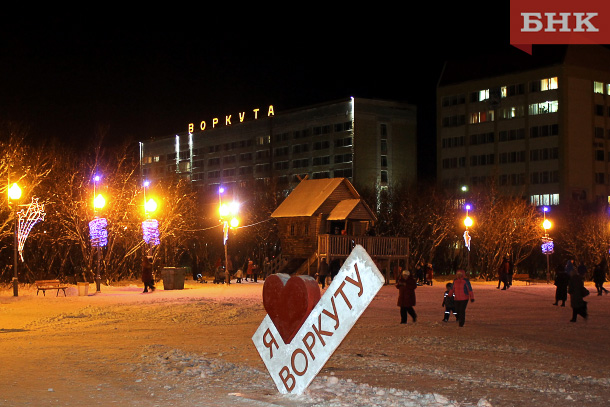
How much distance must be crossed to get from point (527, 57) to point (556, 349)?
3802 inches

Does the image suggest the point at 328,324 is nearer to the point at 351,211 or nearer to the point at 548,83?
the point at 351,211

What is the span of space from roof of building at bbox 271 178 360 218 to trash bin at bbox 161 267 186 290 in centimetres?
1352

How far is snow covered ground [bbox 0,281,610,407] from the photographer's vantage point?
10.0 m

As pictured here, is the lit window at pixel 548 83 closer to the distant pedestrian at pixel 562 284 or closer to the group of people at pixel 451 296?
the distant pedestrian at pixel 562 284

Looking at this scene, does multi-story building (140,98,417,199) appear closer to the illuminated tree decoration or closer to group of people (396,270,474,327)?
the illuminated tree decoration

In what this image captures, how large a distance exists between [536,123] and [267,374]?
99.1 m

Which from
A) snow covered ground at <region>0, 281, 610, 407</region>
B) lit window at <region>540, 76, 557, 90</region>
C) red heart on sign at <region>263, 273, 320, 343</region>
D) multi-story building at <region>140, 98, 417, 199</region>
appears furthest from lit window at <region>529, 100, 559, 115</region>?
red heart on sign at <region>263, 273, 320, 343</region>

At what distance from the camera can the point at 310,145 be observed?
12962cm

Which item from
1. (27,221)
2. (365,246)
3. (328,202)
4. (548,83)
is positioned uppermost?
(548,83)

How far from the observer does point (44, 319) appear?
21375 millimetres

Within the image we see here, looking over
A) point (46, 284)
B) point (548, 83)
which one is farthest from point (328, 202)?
point (548, 83)

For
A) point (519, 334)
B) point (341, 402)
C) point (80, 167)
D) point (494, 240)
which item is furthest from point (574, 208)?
point (341, 402)

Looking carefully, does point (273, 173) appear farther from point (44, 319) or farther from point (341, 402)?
point (341, 402)

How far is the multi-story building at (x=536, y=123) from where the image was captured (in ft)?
333
